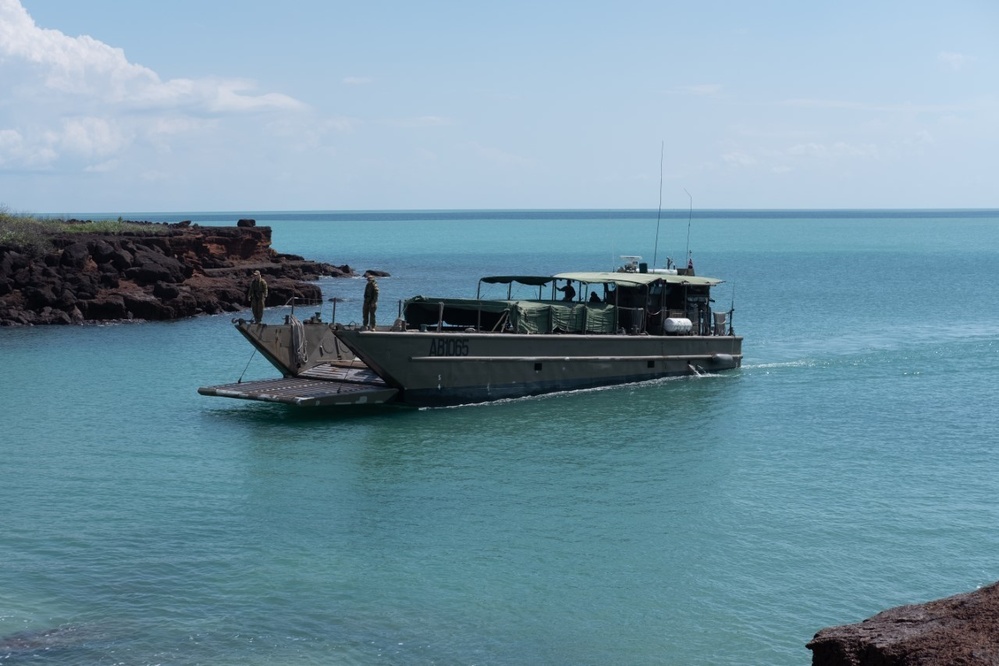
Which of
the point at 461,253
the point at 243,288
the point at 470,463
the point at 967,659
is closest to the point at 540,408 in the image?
the point at 470,463

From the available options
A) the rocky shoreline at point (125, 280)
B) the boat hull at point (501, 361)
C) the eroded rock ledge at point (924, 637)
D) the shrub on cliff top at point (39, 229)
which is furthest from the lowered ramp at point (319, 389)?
the shrub on cliff top at point (39, 229)

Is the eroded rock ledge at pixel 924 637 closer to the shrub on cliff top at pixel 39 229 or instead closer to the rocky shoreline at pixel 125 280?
the rocky shoreline at pixel 125 280

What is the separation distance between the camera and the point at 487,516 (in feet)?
58.8

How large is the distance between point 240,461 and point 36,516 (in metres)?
4.61

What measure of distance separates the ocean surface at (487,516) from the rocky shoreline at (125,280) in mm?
10233

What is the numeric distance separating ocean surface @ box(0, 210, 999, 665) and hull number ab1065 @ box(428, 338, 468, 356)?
4.55 ft

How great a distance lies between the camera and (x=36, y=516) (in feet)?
58.5

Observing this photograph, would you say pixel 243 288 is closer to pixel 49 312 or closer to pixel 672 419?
pixel 49 312

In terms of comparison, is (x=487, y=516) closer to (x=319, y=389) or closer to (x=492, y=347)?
(x=319, y=389)

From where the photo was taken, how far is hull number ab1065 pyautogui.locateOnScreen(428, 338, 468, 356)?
26.3 m

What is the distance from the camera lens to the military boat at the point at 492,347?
25.9m

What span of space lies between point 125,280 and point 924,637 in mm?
45209

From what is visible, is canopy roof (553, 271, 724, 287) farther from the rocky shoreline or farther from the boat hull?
the rocky shoreline

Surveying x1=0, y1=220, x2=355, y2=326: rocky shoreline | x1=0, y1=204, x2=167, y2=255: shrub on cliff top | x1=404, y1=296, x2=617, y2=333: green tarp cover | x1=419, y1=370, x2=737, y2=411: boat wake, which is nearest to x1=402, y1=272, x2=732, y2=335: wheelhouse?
x1=404, y1=296, x2=617, y2=333: green tarp cover
